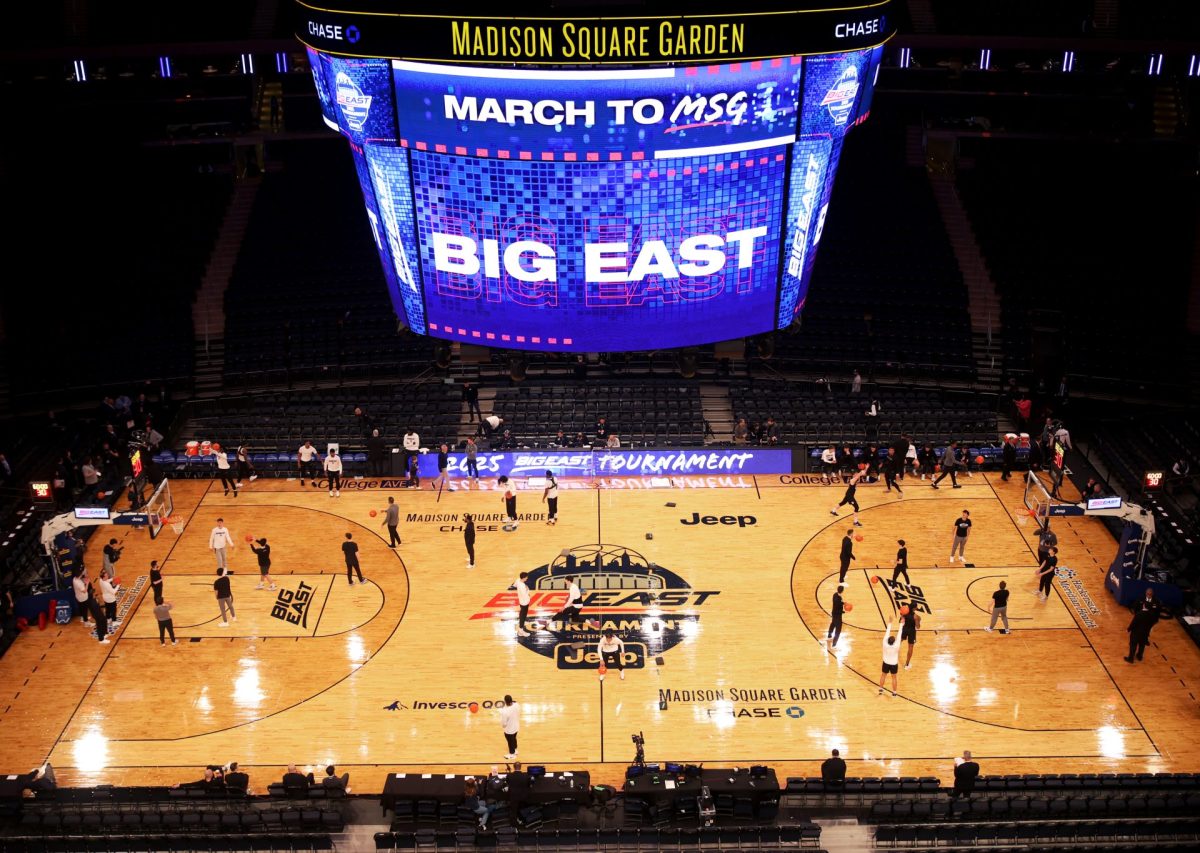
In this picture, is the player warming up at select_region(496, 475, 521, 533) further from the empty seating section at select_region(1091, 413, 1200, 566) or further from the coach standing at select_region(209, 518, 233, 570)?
the empty seating section at select_region(1091, 413, 1200, 566)

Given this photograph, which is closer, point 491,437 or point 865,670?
point 865,670

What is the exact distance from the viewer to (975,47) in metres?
37.8

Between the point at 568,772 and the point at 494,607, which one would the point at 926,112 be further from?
the point at 568,772

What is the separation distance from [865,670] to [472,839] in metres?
9.02

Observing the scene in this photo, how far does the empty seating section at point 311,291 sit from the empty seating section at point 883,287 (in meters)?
12.6

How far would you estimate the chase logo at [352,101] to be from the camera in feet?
88.9

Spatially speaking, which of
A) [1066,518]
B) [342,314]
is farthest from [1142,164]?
[342,314]

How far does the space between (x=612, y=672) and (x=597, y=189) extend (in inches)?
418

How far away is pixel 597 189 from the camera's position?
90.3 feet

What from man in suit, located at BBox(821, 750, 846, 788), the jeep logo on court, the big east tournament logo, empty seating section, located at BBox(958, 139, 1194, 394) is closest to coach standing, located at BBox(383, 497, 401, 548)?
the big east tournament logo

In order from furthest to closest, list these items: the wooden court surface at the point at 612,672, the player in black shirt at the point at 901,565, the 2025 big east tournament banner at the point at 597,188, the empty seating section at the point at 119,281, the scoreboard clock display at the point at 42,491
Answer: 1. the empty seating section at the point at 119,281
2. the scoreboard clock display at the point at 42,491
3. the player in black shirt at the point at 901,565
4. the 2025 big east tournament banner at the point at 597,188
5. the wooden court surface at the point at 612,672

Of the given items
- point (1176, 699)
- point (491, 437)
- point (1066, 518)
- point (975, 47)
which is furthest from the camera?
point (975, 47)

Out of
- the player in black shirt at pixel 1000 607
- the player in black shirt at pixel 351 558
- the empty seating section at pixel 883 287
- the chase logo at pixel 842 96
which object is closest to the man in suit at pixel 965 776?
the player in black shirt at pixel 1000 607

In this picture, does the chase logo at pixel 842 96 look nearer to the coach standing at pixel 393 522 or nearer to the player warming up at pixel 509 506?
the player warming up at pixel 509 506
